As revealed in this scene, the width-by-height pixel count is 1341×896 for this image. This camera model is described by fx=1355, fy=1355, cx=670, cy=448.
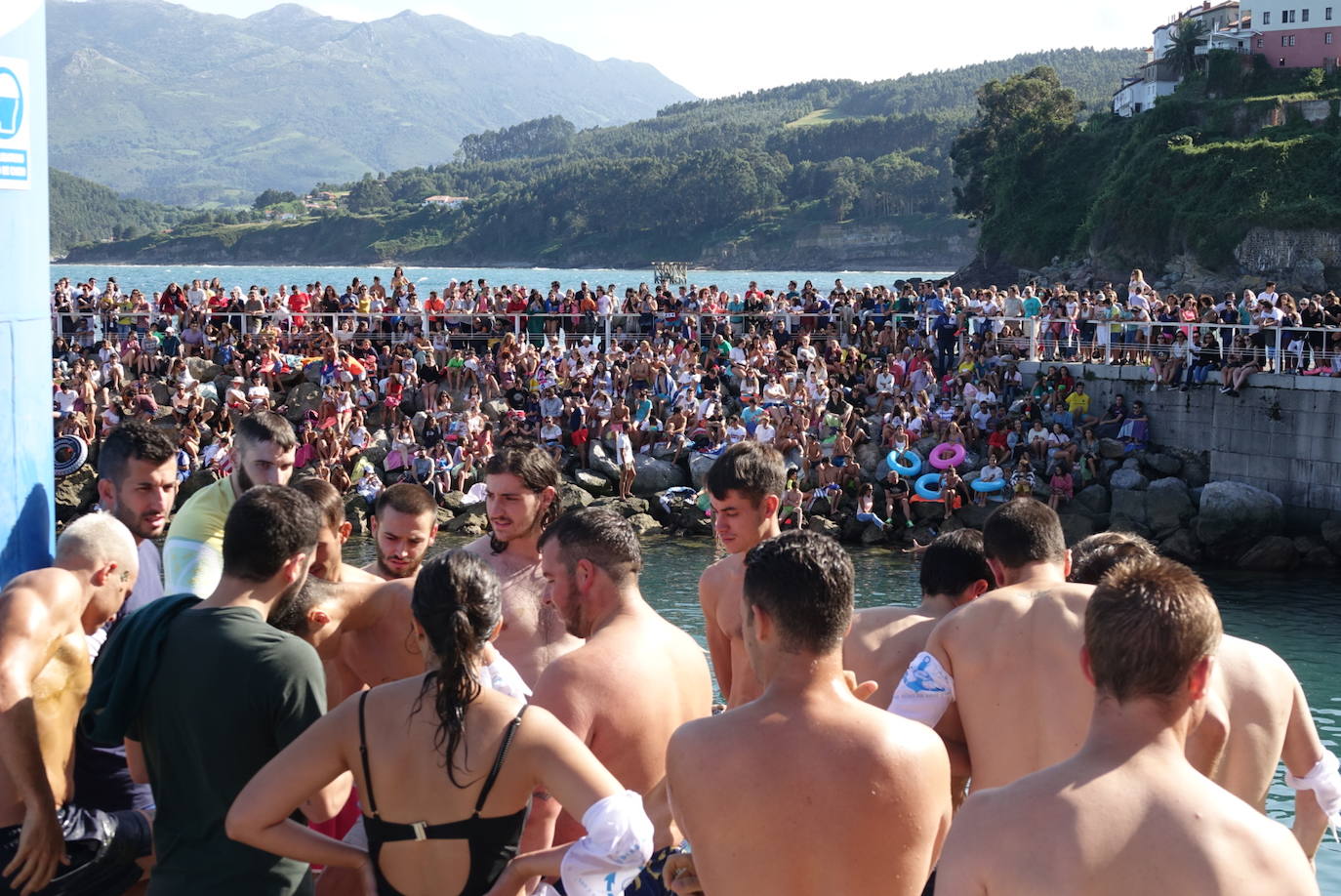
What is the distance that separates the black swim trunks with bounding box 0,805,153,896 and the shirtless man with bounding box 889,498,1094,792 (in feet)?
7.44

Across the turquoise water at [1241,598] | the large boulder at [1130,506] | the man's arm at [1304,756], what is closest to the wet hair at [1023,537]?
the man's arm at [1304,756]

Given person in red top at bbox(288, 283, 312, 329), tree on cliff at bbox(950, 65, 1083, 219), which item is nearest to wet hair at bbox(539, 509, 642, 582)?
person in red top at bbox(288, 283, 312, 329)

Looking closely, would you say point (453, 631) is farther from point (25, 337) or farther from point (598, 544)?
point (25, 337)

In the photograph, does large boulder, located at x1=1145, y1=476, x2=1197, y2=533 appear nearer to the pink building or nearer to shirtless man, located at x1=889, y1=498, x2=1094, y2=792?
shirtless man, located at x1=889, y1=498, x2=1094, y2=792

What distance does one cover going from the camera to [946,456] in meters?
22.5

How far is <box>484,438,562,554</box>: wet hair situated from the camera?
5094mm

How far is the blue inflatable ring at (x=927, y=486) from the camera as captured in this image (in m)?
21.8

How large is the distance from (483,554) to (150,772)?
184 centimetres

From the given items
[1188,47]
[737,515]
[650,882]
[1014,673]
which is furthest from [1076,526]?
[1188,47]

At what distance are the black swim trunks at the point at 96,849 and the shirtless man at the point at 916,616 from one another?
2.22 metres

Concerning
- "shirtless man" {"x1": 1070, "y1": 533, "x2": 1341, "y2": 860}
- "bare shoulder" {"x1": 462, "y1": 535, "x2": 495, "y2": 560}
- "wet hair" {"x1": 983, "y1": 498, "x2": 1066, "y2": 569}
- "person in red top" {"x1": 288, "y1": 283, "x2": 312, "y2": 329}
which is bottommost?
"shirtless man" {"x1": 1070, "y1": 533, "x2": 1341, "y2": 860}

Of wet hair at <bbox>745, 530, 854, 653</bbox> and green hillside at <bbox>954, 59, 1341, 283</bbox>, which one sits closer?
wet hair at <bbox>745, 530, 854, 653</bbox>

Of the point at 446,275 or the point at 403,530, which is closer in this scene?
the point at 403,530

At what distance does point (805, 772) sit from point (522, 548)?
2334 millimetres
